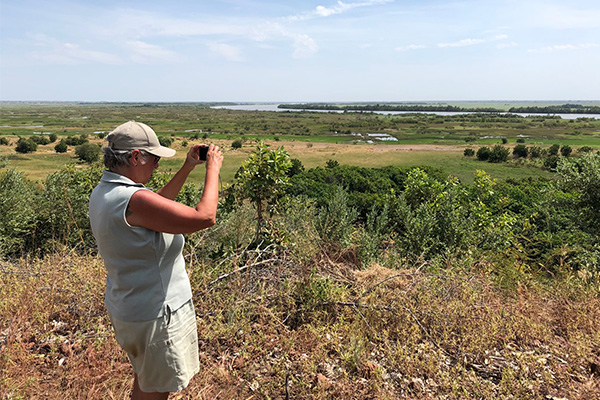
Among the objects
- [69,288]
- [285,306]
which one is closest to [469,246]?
Result: [285,306]

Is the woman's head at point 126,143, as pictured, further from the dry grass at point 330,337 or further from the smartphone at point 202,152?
the dry grass at point 330,337

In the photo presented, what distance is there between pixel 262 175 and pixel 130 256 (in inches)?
139

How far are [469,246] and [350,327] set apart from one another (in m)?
5.68

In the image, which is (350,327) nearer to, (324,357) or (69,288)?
(324,357)

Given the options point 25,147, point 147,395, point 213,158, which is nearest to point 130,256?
point 213,158

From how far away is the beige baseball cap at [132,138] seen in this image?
1.90 meters

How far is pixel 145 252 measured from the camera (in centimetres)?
187

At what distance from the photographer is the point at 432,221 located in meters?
8.66

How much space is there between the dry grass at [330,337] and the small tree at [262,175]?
4.19 feet

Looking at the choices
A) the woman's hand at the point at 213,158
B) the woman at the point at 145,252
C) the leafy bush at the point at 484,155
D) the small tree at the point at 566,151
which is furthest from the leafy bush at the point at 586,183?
the small tree at the point at 566,151

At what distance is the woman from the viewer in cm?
181

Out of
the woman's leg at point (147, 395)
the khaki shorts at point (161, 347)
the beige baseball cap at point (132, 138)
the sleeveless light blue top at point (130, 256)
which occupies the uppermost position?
the beige baseball cap at point (132, 138)

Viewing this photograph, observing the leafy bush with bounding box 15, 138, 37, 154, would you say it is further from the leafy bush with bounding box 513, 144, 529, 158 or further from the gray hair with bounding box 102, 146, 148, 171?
the leafy bush with bounding box 513, 144, 529, 158

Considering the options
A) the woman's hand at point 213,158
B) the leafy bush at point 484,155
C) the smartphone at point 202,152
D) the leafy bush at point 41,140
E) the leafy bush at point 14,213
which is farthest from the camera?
the leafy bush at point 41,140
